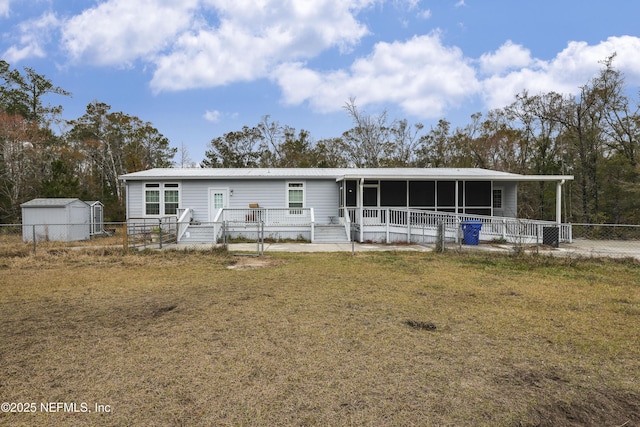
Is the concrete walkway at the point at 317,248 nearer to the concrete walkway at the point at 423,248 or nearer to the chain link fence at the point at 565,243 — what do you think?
the concrete walkway at the point at 423,248

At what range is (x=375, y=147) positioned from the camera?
3341 centimetres

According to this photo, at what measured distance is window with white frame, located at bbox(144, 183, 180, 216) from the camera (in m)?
16.2

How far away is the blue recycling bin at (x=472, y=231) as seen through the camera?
13023 millimetres

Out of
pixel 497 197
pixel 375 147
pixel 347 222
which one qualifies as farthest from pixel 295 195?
pixel 375 147

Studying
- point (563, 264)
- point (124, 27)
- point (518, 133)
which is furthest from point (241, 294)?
point (518, 133)

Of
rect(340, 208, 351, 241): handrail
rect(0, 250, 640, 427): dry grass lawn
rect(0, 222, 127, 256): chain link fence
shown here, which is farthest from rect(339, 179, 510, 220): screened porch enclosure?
rect(0, 222, 127, 256): chain link fence

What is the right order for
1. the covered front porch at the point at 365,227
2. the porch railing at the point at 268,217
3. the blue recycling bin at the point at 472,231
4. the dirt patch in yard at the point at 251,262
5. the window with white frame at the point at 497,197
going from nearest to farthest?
1. the dirt patch in yard at the point at 251,262
2. the blue recycling bin at the point at 472,231
3. the covered front porch at the point at 365,227
4. the porch railing at the point at 268,217
5. the window with white frame at the point at 497,197

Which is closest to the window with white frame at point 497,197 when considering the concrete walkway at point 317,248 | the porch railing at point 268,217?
the concrete walkway at point 317,248

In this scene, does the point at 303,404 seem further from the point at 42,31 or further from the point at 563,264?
Result: the point at 42,31

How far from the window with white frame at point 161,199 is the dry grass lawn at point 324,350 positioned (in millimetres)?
9484

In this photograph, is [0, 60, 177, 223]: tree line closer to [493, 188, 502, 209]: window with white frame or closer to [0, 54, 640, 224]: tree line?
[0, 54, 640, 224]: tree line

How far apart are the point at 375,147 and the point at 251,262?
2647 cm

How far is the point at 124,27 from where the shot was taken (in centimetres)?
1432

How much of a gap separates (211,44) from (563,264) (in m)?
17.4
